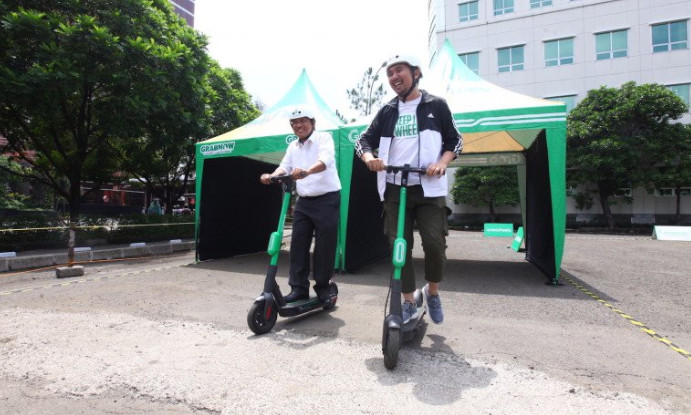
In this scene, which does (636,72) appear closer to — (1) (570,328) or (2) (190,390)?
(1) (570,328)

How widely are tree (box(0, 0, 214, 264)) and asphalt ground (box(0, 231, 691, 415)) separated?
4670 mm

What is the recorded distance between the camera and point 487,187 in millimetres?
24531

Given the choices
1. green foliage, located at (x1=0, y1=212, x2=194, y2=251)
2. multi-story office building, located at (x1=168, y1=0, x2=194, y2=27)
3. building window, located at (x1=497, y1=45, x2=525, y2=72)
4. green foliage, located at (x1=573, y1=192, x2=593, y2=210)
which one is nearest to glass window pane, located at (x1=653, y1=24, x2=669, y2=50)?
building window, located at (x1=497, y1=45, x2=525, y2=72)

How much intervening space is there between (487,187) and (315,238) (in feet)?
76.2

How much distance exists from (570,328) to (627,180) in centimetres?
2348

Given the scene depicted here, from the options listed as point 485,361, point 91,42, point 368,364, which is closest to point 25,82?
point 91,42

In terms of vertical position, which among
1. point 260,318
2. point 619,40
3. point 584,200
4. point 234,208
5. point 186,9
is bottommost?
point 260,318

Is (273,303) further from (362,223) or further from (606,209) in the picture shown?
(606,209)

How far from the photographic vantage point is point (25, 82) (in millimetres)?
8047

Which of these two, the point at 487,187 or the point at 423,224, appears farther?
the point at 487,187

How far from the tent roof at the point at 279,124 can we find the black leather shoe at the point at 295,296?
12.2 feet

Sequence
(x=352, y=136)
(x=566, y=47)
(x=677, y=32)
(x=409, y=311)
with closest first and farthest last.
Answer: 1. (x=409, y=311)
2. (x=352, y=136)
3. (x=677, y=32)
4. (x=566, y=47)

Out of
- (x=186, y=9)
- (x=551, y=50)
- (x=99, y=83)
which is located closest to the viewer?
(x=99, y=83)

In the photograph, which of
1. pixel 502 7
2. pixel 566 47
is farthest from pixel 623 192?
pixel 502 7
